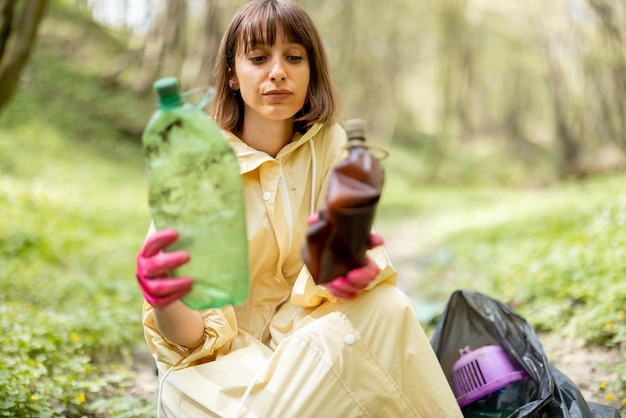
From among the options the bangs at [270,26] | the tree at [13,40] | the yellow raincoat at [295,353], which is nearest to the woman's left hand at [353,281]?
the yellow raincoat at [295,353]

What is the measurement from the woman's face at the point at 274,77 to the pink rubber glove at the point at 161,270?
641 millimetres

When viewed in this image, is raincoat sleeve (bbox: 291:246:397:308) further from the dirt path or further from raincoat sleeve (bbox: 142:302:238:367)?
the dirt path

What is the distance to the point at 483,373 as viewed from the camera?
2107 mm

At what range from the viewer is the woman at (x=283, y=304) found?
1566mm

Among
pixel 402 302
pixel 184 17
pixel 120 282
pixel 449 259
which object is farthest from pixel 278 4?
pixel 184 17

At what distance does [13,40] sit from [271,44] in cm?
366

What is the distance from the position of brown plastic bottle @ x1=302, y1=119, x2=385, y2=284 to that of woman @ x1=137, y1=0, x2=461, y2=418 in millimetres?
56

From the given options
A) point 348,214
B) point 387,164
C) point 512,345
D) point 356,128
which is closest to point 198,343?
point 348,214

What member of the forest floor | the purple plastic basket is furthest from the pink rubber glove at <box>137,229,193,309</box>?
the forest floor

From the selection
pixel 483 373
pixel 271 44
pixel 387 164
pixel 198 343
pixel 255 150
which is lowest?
pixel 387 164

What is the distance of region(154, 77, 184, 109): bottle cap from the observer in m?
1.35

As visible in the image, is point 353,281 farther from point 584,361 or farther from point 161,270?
point 584,361

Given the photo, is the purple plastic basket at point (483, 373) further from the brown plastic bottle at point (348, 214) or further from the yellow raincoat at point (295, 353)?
the brown plastic bottle at point (348, 214)

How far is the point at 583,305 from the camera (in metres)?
3.38
